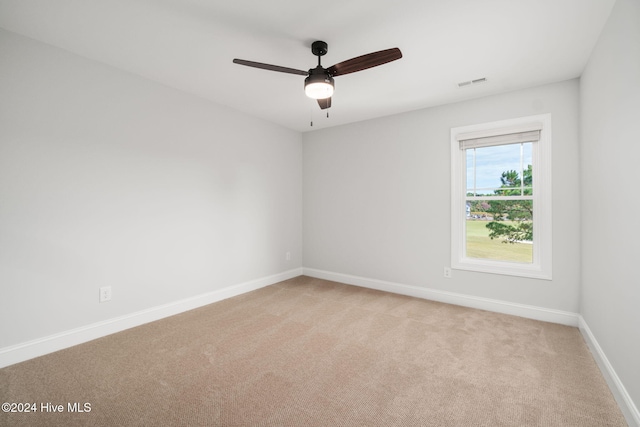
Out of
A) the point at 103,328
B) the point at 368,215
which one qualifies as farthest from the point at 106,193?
the point at 368,215

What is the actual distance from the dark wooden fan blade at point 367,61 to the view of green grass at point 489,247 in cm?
245

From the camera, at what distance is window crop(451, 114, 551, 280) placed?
3078mm

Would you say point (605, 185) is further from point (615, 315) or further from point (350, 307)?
point (350, 307)

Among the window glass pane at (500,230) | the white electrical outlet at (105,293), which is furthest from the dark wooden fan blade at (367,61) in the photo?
the white electrical outlet at (105,293)

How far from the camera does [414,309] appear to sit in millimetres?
3393

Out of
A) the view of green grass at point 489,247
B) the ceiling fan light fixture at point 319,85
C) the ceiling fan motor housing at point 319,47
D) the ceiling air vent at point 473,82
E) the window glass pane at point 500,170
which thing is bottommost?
the view of green grass at point 489,247

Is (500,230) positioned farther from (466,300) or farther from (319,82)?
(319,82)

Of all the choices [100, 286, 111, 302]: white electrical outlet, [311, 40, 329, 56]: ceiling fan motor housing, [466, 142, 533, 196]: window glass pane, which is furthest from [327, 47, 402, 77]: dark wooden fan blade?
[100, 286, 111, 302]: white electrical outlet

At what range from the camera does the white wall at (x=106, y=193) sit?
7.32 ft

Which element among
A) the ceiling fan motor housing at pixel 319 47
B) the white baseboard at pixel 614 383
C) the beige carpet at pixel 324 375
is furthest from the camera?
the ceiling fan motor housing at pixel 319 47

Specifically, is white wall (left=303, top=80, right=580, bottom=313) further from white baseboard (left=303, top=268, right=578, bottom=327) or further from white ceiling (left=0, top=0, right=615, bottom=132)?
white ceiling (left=0, top=0, right=615, bottom=132)

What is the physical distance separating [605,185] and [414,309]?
6.91 feet

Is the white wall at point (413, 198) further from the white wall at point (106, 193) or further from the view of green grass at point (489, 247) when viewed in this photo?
the white wall at point (106, 193)

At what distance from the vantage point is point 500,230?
343 centimetres
